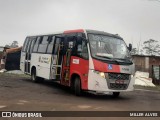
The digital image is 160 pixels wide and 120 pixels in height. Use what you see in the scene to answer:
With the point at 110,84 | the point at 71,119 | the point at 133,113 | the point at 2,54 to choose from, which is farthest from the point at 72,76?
the point at 2,54

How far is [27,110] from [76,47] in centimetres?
574

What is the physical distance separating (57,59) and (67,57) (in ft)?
3.62

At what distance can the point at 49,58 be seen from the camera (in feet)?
57.4

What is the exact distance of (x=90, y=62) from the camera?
13.6m

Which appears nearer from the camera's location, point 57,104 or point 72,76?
point 57,104

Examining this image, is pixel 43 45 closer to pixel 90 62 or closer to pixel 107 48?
pixel 107 48

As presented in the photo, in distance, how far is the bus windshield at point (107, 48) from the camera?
13.9 m

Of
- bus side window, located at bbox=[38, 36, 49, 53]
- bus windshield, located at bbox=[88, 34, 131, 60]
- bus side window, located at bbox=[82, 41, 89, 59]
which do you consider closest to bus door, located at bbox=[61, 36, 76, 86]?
bus side window, located at bbox=[82, 41, 89, 59]

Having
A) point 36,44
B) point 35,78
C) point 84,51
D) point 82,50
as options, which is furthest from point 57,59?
point 36,44

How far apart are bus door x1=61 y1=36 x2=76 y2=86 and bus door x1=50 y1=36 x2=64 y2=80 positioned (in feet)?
1.48

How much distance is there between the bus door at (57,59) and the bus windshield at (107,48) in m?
2.59

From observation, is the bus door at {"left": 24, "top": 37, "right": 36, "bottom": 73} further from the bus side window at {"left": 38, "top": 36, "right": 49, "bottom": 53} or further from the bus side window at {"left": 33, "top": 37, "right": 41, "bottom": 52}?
the bus side window at {"left": 38, "top": 36, "right": 49, "bottom": 53}

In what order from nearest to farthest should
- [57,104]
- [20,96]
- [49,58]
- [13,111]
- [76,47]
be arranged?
[13,111] < [57,104] < [20,96] < [76,47] < [49,58]

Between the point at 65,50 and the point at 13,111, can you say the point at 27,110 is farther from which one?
the point at 65,50
